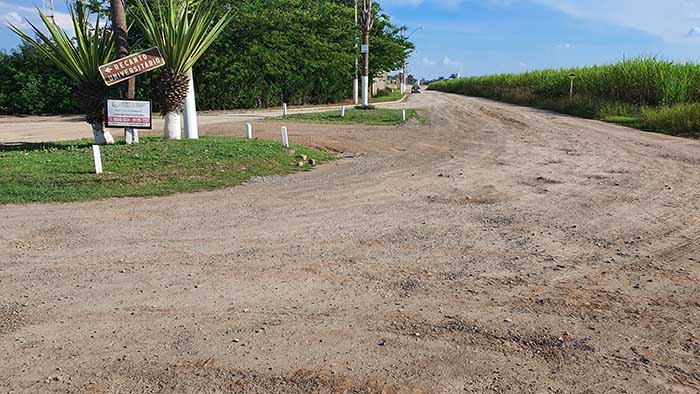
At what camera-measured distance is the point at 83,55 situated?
37.3 feet

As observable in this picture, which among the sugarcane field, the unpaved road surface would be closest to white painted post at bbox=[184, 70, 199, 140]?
the sugarcane field

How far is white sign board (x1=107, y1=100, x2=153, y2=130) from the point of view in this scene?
1126 cm

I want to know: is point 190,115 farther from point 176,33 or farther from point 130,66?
point 130,66

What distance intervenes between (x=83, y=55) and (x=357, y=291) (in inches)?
379

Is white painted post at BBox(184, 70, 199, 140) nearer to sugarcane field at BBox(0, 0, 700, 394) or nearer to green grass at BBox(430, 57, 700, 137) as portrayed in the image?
sugarcane field at BBox(0, 0, 700, 394)

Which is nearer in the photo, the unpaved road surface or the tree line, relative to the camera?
the unpaved road surface

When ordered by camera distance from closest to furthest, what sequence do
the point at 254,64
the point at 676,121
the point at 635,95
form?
the point at 676,121
the point at 635,95
the point at 254,64

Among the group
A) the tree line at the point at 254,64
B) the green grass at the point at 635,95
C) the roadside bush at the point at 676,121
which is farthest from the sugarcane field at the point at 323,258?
the tree line at the point at 254,64

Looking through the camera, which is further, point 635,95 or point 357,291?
point 635,95

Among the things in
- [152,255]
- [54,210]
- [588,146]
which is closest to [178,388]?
[152,255]

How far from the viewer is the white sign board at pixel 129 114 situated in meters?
11.3

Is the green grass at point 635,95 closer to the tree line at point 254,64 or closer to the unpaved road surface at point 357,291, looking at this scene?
the unpaved road surface at point 357,291

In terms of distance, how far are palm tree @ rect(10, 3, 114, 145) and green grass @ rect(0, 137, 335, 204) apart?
98 centimetres

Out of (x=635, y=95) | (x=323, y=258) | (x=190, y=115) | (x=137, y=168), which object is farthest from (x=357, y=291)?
(x=635, y=95)
